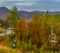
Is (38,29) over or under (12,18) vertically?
under

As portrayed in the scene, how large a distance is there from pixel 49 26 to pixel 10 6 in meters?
0.76

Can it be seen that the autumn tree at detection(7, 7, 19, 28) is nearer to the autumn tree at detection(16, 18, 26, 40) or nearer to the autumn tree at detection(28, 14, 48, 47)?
the autumn tree at detection(16, 18, 26, 40)

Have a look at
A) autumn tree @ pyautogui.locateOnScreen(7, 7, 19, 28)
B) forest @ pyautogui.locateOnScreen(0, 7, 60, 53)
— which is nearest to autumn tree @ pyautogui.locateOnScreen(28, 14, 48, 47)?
forest @ pyautogui.locateOnScreen(0, 7, 60, 53)

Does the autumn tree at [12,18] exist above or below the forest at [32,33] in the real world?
above

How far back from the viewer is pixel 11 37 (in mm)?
3934

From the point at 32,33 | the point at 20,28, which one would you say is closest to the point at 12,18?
the point at 20,28

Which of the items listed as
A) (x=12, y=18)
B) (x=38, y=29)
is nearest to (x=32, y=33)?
(x=38, y=29)

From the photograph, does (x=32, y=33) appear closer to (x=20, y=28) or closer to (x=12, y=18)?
(x=20, y=28)

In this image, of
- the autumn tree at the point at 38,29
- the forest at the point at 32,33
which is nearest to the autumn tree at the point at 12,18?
the forest at the point at 32,33

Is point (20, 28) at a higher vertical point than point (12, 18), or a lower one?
lower

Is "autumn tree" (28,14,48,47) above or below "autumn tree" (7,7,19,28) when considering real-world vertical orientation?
below

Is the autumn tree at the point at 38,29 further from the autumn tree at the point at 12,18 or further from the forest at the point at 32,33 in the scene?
the autumn tree at the point at 12,18

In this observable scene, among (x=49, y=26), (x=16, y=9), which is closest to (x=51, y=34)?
(x=49, y=26)

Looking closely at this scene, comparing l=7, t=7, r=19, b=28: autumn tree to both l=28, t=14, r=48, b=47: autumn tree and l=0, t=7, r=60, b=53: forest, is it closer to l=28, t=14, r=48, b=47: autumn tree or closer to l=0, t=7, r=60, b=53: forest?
l=0, t=7, r=60, b=53: forest
